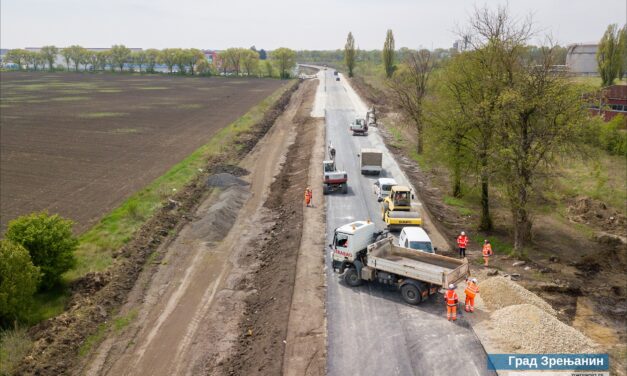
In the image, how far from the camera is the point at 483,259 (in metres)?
27.8

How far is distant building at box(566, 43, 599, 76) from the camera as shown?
4577 inches

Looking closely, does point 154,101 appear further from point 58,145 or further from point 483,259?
point 483,259

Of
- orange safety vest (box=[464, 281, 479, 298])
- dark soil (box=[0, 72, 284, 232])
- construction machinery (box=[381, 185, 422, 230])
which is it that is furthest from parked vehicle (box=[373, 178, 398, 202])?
dark soil (box=[0, 72, 284, 232])

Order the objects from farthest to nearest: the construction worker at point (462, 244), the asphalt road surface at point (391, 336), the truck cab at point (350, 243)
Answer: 1. the construction worker at point (462, 244)
2. the truck cab at point (350, 243)
3. the asphalt road surface at point (391, 336)

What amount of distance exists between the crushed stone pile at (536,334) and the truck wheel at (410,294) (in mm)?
3211

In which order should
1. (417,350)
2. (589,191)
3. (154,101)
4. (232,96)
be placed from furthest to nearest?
(232,96)
(154,101)
(589,191)
(417,350)

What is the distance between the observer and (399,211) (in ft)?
104

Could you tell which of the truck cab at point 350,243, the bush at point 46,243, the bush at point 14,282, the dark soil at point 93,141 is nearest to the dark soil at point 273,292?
the truck cab at point 350,243

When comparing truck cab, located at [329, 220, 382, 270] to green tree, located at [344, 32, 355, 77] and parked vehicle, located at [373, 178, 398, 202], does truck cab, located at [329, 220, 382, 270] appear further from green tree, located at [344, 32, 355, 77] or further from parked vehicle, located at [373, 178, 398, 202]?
green tree, located at [344, 32, 355, 77]

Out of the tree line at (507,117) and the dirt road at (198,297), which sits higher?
the tree line at (507,117)

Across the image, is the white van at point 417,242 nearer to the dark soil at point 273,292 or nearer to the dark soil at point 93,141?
the dark soil at point 273,292

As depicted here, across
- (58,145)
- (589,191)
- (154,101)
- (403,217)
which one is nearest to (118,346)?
(403,217)

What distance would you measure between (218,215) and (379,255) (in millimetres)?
15406

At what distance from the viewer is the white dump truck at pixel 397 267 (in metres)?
20.8
